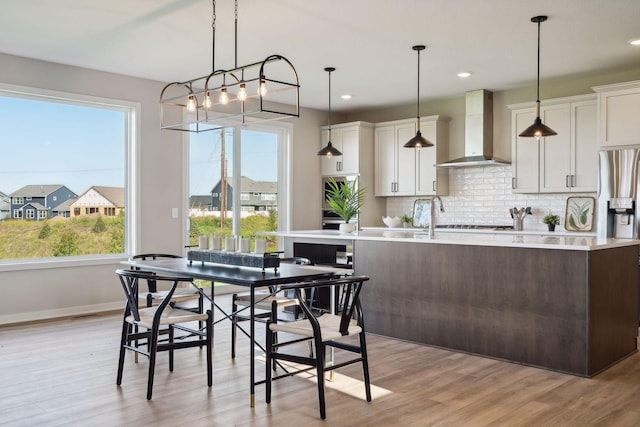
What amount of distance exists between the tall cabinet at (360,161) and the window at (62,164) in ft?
9.72

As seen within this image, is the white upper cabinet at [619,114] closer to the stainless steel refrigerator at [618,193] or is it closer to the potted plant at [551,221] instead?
the stainless steel refrigerator at [618,193]

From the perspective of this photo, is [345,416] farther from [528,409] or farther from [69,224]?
[69,224]

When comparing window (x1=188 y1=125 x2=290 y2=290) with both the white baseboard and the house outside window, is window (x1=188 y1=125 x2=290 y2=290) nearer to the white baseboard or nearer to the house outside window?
the house outside window

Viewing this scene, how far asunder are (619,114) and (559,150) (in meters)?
0.82

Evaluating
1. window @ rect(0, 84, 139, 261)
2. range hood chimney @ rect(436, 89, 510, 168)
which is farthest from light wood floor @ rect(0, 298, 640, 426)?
range hood chimney @ rect(436, 89, 510, 168)

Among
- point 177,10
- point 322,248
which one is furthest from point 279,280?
point 322,248

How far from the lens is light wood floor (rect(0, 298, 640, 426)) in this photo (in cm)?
306

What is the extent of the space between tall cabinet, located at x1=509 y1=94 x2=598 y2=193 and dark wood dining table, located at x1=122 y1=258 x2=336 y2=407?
3.79m

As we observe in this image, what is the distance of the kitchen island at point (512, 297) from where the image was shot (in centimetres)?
389

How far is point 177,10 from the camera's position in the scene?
4.31m

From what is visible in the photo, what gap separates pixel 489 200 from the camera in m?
7.29

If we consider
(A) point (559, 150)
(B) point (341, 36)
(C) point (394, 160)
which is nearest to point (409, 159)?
(C) point (394, 160)

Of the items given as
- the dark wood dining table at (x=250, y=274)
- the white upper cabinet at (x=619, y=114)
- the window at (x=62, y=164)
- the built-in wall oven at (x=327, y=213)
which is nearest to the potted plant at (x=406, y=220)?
the built-in wall oven at (x=327, y=213)

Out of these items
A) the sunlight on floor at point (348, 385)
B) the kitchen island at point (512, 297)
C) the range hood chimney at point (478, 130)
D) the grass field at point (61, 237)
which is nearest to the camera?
the sunlight on floor at point (348, 385)
